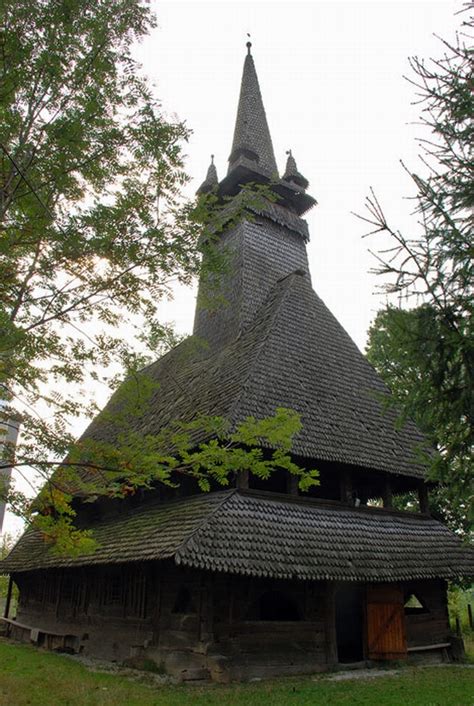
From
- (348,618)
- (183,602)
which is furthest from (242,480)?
(348,618)

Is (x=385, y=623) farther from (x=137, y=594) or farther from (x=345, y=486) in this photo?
(x=137, y=594)

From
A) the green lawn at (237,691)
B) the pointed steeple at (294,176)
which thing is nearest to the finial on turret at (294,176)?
the pointed steeple at (294,176)

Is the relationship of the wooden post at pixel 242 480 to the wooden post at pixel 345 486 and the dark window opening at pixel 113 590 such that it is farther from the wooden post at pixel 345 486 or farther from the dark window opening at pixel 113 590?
the dark window opening at pixel 113 590

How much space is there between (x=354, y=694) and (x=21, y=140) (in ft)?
28.6

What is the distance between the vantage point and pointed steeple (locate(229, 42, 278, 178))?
19969 millimetres

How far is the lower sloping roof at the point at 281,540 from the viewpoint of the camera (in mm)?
8938

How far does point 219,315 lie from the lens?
55.9ft

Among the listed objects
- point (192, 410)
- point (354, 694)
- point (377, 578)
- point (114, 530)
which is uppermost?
point (192, 410)

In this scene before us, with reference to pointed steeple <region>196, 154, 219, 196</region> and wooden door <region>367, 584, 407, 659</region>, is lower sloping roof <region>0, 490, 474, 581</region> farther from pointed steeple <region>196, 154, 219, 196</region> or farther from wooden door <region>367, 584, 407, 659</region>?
pointed steeple <region>196, 154, 219, 196</region>

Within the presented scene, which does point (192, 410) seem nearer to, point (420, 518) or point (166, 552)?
point (166, 552)

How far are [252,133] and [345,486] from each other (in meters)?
14.5

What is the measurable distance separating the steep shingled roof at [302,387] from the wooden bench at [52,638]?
5.12m

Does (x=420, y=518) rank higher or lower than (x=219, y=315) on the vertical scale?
lower

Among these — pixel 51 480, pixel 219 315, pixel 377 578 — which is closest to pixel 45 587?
pixel 219 315
